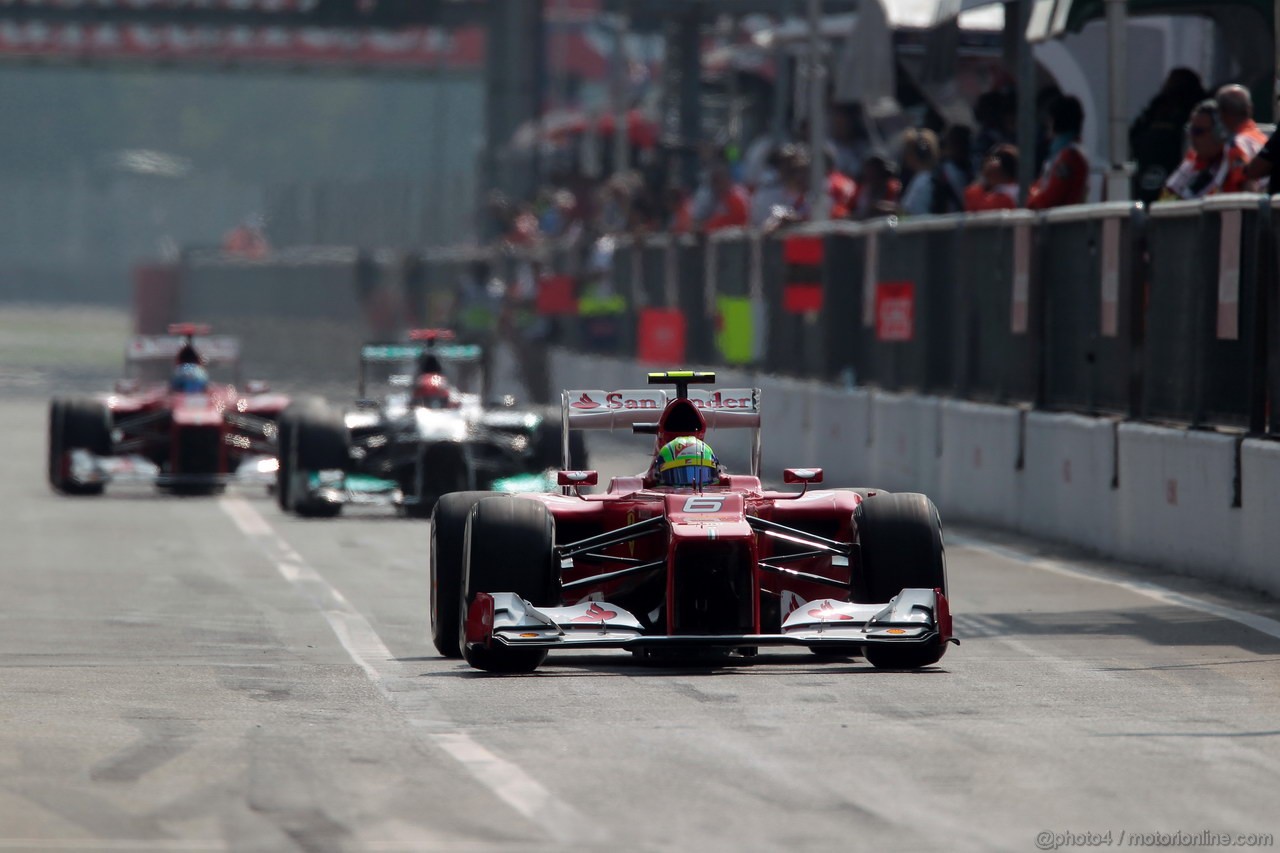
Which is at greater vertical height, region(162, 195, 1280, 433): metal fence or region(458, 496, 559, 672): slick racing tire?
region(162, 195, 1280, 433): metal fence

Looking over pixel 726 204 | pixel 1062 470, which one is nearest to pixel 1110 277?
pixel 1062 470

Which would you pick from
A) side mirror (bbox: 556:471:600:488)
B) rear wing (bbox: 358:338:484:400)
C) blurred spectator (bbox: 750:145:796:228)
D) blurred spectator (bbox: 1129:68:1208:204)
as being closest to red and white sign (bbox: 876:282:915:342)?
blurred spectator (bbox: 1129:68:1208:204)

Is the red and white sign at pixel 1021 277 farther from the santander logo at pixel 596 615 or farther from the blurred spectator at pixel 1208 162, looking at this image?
the santander logo at pixel 596 615

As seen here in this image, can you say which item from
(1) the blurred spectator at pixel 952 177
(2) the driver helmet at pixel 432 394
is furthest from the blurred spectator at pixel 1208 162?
(2) the driver helmet at pixel 432 394

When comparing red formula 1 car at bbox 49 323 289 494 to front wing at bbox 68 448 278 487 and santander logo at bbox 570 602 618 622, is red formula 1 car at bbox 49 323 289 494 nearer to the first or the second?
front wing at bbox 68 448 278 487

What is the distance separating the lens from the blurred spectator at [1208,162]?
15.4 m

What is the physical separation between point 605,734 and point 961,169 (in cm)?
1357

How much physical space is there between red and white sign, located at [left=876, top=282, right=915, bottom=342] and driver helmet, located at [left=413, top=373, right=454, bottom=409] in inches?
137

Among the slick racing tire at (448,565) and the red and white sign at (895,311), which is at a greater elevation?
the red and white sign at (895,311)

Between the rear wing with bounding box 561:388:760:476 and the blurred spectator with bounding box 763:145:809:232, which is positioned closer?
the rear wing with bounding box 561:388:760:476

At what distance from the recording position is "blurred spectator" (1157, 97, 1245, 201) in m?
15.4

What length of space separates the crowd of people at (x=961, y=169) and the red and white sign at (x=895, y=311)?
2.25ft

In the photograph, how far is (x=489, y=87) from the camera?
52781 mm

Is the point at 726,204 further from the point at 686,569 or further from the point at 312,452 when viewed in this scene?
the point at 686,569
